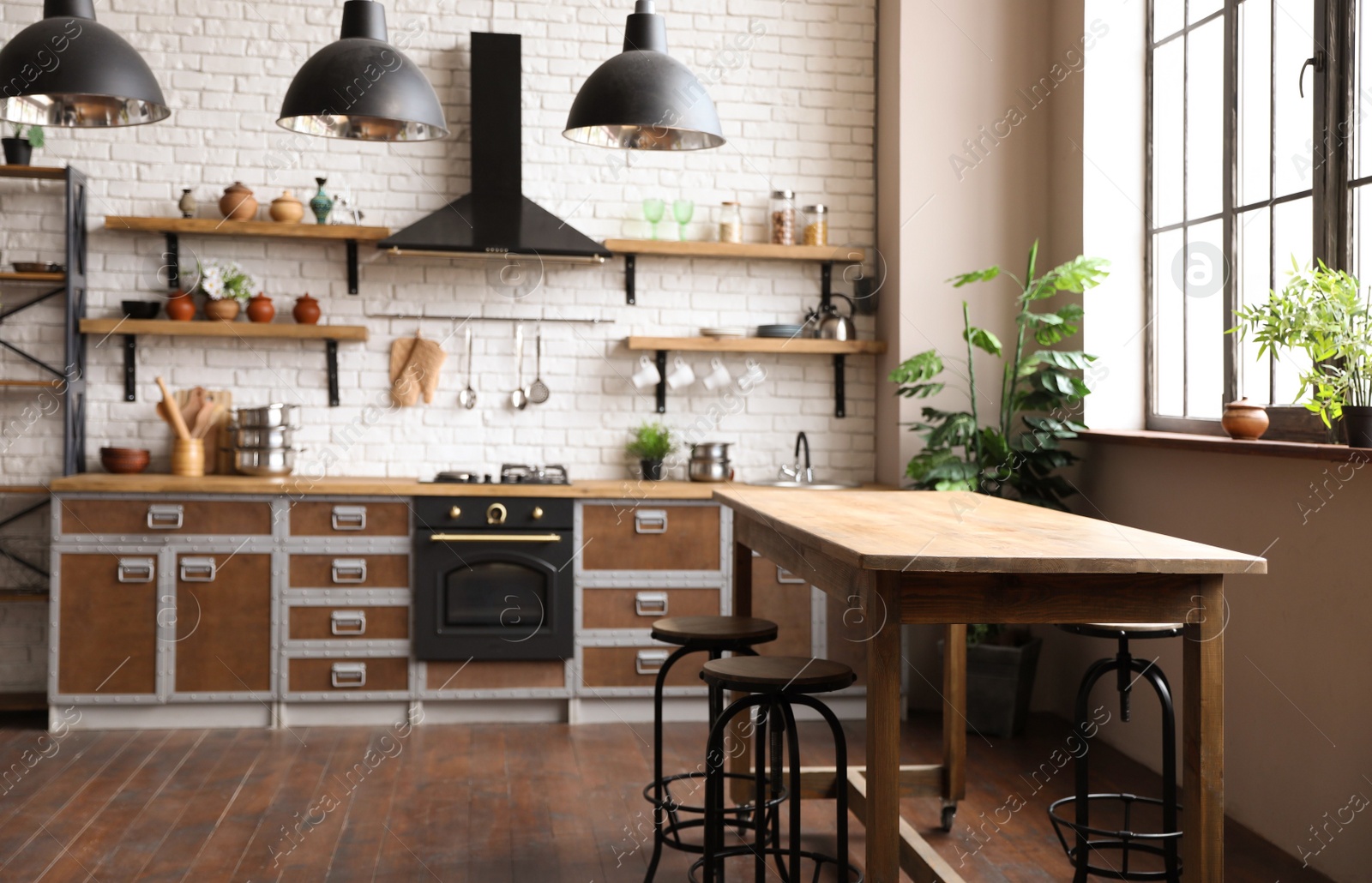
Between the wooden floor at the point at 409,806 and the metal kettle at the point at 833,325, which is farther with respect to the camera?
the metal kettle at the point at 833,325

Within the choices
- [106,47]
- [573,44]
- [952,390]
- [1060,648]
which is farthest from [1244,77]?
[106,47]

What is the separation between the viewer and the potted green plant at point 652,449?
521cm

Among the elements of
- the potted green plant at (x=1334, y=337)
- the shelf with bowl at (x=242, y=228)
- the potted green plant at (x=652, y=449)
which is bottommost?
the potted green plant at (x=652, y=449)

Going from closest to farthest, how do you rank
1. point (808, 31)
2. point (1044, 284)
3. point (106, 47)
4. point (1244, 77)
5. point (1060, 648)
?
point (106, 47) → point (1244, 77) → point (1044, 284) → point (1060, 648) → point (808, 31)

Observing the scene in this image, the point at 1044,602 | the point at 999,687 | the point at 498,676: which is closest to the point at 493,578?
the point at 498,676

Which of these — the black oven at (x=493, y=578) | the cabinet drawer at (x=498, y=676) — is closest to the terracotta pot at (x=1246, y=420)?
the black oven at (x=493, y=578)

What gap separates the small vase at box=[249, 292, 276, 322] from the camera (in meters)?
5.08

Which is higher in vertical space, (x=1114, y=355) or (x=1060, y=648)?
(x=1114, y=355)

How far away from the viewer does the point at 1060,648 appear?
508cm

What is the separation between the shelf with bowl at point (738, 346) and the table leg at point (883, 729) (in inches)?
121

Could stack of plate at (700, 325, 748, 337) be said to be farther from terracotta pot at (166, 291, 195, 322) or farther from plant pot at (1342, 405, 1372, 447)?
plant pot at (1342, 405, 1372, 447)

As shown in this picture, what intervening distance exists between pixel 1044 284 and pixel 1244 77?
3.20 feet

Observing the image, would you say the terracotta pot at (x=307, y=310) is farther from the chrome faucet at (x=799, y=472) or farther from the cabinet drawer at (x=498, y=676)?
the chrome faucet at (x=799, y=472)

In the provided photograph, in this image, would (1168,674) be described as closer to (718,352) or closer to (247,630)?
(718,352)
